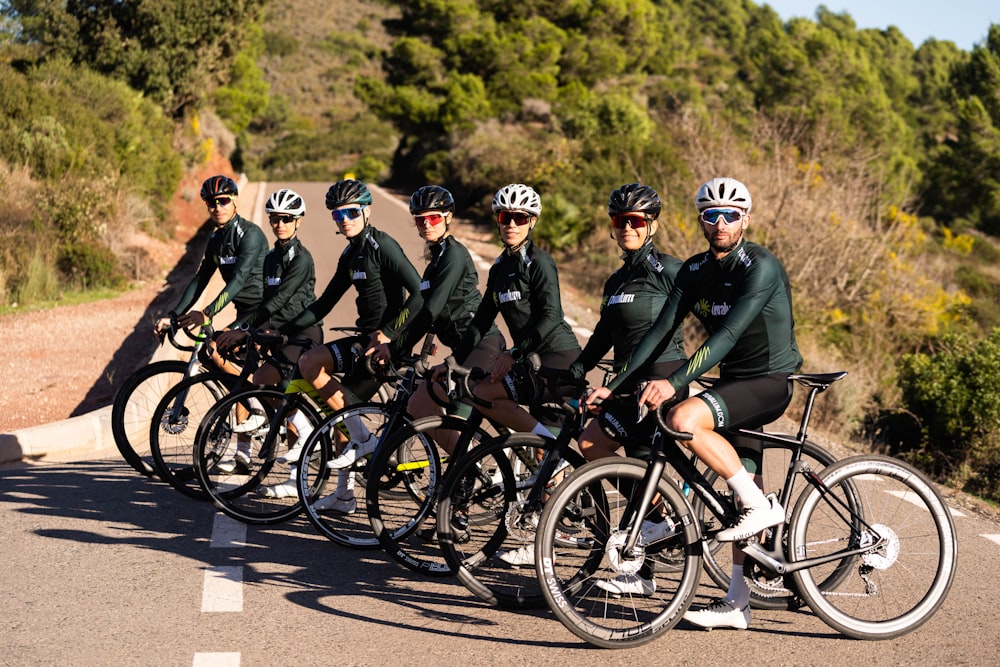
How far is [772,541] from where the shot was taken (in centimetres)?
496

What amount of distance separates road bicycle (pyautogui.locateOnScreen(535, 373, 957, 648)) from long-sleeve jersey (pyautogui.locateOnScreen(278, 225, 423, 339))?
2.14 meters

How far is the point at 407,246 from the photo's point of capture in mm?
21531

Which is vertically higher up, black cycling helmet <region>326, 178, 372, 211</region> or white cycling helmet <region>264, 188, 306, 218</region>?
black cycling helmet <region>326, 178, 372, 211</region>

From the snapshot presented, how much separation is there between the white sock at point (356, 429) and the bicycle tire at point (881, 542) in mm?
2543

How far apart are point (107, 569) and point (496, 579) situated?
217 cm

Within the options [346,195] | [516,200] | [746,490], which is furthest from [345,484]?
[746,490]

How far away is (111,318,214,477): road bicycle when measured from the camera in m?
7.20

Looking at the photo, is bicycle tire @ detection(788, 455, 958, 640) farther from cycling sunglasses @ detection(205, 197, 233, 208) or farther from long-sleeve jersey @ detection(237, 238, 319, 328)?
cycling sunglasses @ detection(205, 197, 233, 208)

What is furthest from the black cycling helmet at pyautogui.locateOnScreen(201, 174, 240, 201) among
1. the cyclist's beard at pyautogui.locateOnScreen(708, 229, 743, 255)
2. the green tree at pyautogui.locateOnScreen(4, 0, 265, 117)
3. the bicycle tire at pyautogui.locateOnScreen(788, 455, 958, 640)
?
the green tree at pyautogui.locateOnScreen(4, 0, 265, 117)

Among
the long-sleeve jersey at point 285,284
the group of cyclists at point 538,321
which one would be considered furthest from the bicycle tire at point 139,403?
the long-sleeve jersey at point 285,284

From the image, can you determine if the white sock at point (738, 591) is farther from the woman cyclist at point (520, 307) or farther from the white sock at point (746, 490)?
the woman cyclist at point (520, 307)

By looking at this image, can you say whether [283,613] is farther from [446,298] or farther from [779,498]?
[779,498]

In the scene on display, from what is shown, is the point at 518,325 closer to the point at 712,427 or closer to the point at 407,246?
the point at 712,427

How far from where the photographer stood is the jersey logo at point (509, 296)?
20.0ft
